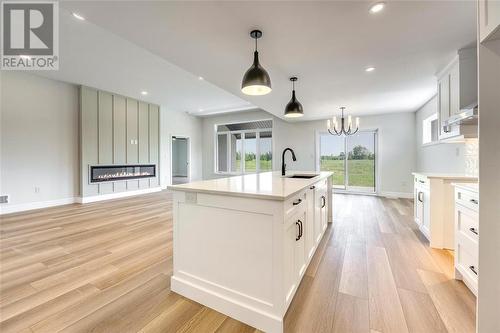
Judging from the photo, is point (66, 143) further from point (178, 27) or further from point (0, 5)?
point (178, 27)

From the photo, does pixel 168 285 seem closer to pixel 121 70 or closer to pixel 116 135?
pixel 121 70

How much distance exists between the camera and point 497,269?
1.10 metres

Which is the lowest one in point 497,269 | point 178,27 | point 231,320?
point 231,320

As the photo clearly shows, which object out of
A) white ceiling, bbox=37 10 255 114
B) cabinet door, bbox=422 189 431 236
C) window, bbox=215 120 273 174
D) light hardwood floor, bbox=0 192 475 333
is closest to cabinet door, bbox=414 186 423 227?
cabinet door, bbox=422 189 431 236

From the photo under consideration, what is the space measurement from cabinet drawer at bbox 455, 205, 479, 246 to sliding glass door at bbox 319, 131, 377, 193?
4791 millimetres

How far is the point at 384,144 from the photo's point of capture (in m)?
6.42

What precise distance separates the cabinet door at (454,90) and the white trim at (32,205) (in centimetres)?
762

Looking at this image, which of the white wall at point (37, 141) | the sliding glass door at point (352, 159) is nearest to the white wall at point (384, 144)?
the sliding glass door at point (352, 159)

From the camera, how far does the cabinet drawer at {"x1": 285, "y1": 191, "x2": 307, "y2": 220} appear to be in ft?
4.84

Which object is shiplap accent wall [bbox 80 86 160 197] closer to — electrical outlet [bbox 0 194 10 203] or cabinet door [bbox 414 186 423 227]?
electrical outlet [bbox 0 194 10 203]

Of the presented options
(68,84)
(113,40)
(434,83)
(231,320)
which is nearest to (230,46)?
(113,40)

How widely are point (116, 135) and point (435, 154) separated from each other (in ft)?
26.0

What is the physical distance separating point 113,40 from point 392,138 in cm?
705

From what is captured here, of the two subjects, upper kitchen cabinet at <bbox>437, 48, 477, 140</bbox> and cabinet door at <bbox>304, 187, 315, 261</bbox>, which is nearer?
cabinet door at <bbox>304, 187, 315, 261</bbox>
